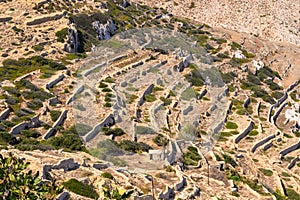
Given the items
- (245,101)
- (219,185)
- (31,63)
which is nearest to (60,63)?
(31,63)

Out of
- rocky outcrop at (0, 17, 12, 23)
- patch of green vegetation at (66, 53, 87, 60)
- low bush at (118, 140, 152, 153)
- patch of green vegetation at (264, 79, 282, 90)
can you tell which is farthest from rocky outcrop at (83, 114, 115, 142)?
patch of green vegetation at (264, 79, 282, 90)

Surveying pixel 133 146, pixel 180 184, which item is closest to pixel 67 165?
pixel 180 184

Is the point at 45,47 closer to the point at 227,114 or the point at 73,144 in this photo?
the point at 227,114

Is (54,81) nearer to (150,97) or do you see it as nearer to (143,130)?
(150,97)

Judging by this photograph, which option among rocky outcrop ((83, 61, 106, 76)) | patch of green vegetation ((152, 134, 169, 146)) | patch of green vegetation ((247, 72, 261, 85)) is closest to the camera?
patch of green vegetation ((152, 134, 169, 146))

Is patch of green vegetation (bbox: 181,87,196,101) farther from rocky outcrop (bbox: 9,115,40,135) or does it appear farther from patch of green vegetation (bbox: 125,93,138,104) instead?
rocky outcrop (bbox: 9,115,40,135)

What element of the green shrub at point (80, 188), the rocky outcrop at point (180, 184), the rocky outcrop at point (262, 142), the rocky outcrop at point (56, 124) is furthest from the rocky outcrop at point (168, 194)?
the rocky outcrop at point (262, 142)
